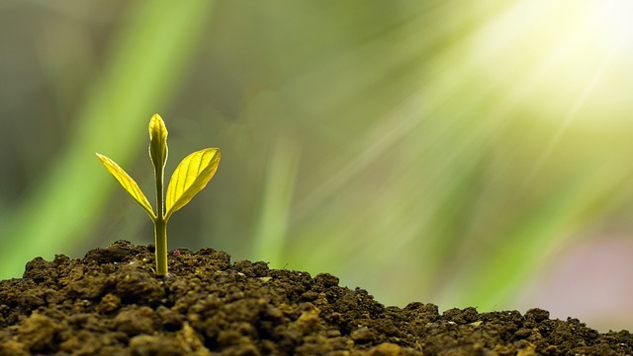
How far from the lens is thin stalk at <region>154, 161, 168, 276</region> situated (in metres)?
1.52

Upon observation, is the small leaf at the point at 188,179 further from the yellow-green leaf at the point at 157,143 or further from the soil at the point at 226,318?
the soil at the point at 226,318

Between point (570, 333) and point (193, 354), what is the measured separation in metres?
0.88

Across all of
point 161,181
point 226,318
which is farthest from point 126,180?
point 226,318

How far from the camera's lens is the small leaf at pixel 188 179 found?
1.55 metres

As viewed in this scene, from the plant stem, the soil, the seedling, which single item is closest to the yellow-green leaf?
the seedling

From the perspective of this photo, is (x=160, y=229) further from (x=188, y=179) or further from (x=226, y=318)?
(x=226, y=318)

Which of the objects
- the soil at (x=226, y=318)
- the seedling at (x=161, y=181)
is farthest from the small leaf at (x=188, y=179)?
the soil at (x=226, y=318)

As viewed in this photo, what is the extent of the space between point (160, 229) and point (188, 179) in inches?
4.7

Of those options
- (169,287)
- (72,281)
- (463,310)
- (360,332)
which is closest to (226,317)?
(169,287)

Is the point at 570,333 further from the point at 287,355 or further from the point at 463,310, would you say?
the point at 287,355

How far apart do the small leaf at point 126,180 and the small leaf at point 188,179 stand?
50mm

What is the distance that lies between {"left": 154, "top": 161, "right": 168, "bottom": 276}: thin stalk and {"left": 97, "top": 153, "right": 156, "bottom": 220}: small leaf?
2 centimetres

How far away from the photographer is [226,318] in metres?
1.35

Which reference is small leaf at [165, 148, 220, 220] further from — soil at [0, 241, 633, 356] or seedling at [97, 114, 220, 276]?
soil at [0, 241, 633, 356]
